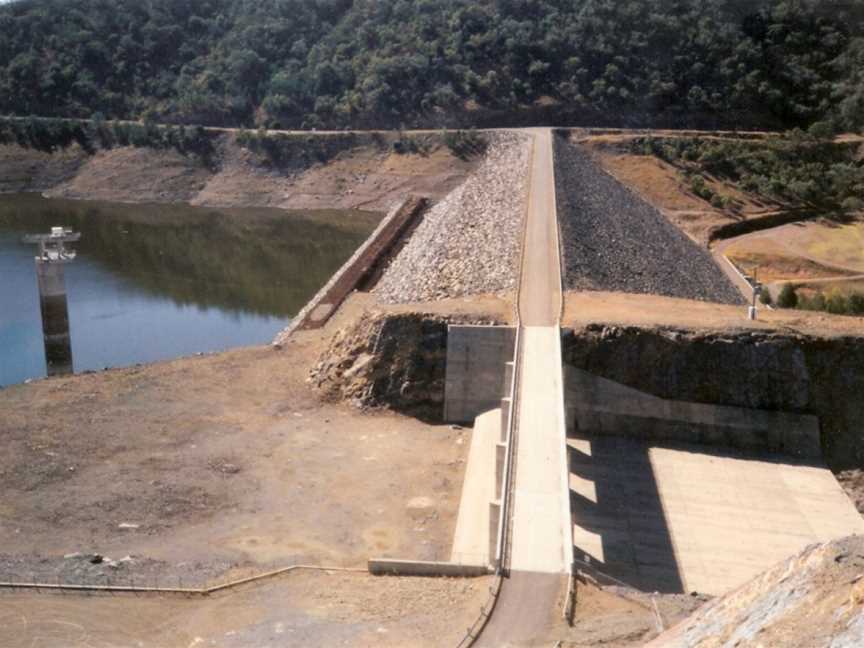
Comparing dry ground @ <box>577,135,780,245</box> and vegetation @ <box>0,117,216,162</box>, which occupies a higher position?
vegetation @ <box>0,117,216,162</box>

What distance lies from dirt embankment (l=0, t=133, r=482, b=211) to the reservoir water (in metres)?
1.96

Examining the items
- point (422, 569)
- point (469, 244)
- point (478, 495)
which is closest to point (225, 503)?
point (478, 495)

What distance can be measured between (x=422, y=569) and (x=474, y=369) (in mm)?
9951

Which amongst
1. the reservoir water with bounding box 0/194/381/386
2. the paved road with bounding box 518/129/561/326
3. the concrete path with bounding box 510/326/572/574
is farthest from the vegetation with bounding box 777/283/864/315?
the reservoir water with bounding box 0/194/381/386

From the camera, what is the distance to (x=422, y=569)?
1638 cm

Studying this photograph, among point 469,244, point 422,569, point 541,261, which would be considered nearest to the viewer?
point 422,569

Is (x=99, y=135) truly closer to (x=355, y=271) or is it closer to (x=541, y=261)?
(x=355, y=271)

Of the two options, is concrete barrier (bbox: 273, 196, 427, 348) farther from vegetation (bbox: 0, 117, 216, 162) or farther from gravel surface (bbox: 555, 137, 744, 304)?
vegetation (bbox: 0, 117, 216, 162)

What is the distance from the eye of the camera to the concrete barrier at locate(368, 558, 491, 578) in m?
15.9

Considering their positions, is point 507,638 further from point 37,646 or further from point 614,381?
point 614,381

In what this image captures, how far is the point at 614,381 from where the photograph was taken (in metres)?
25.0

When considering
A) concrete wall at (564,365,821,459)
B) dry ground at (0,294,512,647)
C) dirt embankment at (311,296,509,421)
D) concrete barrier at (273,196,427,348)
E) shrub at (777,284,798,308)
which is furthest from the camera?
concrete barrier at (273,196,427,348)

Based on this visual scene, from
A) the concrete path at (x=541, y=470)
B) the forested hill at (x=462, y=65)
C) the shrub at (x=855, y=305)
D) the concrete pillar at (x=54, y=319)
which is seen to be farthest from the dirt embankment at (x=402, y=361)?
the forested hill at (x=462, y=65)

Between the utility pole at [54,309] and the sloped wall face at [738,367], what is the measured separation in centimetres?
1940
